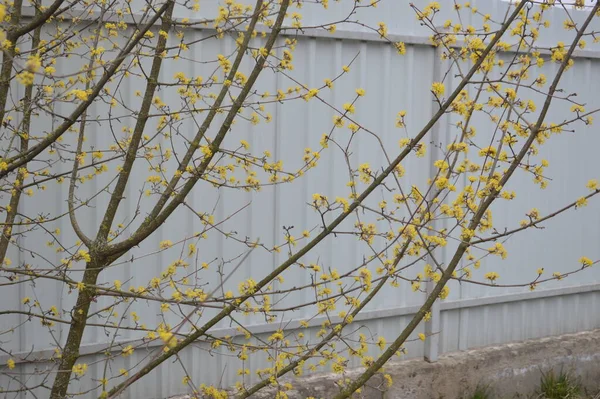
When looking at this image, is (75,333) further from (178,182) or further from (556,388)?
(556,388)

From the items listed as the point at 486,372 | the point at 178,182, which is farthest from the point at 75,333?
the point at 486,372

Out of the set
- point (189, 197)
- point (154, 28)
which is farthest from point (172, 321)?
point (154, 28)

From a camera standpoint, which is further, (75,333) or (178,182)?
(178,182)

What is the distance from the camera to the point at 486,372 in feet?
15.8

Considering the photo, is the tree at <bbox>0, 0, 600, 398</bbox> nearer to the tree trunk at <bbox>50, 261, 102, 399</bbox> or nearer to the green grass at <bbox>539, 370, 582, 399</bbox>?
the tree trunk at <bbox>50, 261, 102, 399</bbox>

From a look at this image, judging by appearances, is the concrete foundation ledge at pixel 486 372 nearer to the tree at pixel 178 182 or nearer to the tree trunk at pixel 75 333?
the tree at pixel 178 182

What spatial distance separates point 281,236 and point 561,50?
1.78m

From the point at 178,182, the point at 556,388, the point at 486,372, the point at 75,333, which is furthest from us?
the point at 556,388

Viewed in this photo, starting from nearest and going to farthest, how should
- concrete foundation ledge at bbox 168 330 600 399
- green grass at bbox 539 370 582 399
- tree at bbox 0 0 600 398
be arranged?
tree at bbox 0 0 600 398 < concrete foundation ledge at bbox 168 330 600 399 < green grass at bbox 539 370 582 399

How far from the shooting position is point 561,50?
9.15 ft

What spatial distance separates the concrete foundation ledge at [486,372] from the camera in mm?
4285

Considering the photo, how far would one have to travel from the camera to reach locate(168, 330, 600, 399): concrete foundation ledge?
4285 mm

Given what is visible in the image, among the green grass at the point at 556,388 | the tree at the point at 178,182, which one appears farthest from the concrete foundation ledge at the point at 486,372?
the tree at the point at 178,182

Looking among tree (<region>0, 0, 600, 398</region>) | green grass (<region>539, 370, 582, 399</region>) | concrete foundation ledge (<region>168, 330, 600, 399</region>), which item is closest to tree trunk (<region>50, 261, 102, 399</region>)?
tree (<region>0, 0, 600, 398</region>)
